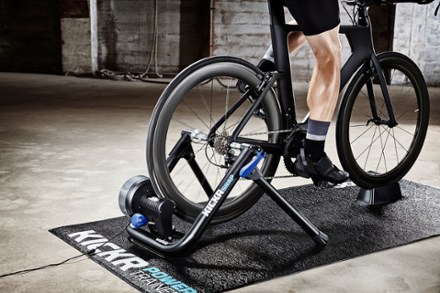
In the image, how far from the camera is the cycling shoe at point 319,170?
264 centimetres

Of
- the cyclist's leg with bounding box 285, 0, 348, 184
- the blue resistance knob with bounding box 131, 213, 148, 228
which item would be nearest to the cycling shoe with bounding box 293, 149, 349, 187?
the cyclist's leg with bounding box 285, 0, 348, 184

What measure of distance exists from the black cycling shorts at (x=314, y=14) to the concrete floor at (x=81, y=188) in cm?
95

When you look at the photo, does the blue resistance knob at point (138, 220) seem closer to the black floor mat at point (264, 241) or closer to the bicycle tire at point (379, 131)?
the black floor mat at point (264, 241)

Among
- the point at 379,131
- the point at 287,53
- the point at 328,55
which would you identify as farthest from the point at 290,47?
the point at 379,131

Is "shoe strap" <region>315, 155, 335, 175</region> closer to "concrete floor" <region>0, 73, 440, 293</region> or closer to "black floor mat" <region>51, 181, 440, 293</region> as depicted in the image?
"black floor mat" <region>51, 181, 440, 293</region>

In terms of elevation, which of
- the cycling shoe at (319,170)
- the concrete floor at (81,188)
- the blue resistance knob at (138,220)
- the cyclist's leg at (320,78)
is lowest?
the concrete floor at (81,188)

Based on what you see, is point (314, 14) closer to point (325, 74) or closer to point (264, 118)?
point (325, 74)

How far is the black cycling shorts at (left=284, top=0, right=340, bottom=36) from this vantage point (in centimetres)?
252

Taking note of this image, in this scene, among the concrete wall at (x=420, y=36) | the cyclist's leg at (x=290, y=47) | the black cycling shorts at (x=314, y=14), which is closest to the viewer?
the black cycling shorts at (x=314, y=14)

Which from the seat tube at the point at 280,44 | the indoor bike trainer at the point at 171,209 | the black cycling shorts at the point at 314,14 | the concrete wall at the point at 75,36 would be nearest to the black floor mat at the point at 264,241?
the indoor bike trainer at the point at 171,209

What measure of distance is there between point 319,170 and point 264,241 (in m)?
0.39

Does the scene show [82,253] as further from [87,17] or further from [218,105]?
[87,17]

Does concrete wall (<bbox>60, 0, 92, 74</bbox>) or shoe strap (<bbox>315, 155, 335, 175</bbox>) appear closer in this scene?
shoe strap (<bbox>315, 155, 335, 175</bbox>)

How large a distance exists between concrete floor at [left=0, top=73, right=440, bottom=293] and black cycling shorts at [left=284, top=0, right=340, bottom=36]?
3.12 feet
